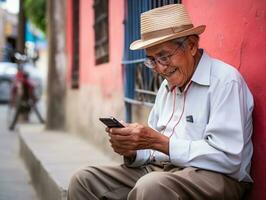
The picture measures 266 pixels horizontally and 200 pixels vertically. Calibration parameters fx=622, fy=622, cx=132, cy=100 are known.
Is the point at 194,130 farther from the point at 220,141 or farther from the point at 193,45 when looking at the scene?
the point at 193,45

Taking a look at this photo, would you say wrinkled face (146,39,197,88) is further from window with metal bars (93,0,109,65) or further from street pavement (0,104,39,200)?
window with metal bars (93,0,109,65)

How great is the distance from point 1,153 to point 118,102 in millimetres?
3118

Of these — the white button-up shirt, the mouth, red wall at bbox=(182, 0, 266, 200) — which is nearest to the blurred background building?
red wall at bbox=(182, 0, 266, 200)

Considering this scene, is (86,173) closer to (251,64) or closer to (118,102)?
(251,64)

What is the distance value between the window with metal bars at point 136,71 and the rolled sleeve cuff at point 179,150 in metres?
1.85

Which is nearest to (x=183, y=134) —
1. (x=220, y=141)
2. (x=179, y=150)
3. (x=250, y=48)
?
(x=179, y=150)

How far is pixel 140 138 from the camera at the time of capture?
9.20 ft

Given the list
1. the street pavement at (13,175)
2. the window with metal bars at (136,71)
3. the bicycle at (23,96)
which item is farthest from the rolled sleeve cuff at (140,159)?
the bicycle at (23,96)

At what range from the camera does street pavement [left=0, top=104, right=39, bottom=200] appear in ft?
19.1

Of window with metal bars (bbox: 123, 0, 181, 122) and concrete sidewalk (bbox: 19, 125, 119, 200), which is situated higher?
window with metal bars (bbox: 123, 0, 181, 122)

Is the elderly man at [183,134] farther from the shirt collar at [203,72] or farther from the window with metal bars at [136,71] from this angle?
the window with metal bars at [136,71]

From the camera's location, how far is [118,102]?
621 centimetres

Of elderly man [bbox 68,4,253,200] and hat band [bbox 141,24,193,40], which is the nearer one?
elderly man [bbox 68,4,253,200]

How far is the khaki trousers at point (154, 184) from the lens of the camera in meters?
2.63
